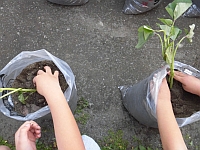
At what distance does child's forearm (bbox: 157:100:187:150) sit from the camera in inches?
35.4

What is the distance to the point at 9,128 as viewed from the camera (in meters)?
1.23

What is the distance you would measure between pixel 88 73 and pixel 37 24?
31cm

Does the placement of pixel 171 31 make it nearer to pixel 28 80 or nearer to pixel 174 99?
pixel 174 99

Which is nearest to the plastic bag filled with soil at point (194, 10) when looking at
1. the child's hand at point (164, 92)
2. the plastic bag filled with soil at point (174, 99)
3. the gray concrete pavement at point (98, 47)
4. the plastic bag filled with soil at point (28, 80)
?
the gray concrete pavement at point (98, 47)

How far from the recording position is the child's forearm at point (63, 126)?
88cm

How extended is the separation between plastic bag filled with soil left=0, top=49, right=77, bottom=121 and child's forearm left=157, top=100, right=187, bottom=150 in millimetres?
296

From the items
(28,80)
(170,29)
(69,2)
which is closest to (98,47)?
(69,2)

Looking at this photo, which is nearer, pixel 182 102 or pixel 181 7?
pixel 181 7

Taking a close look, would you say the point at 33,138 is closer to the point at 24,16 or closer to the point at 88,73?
the point at 88,73

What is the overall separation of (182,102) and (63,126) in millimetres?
412

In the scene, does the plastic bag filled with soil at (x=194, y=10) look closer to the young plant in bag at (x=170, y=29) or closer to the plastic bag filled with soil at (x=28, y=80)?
the young plant in bag at (x=170, y=29)

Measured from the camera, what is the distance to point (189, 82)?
99 cm

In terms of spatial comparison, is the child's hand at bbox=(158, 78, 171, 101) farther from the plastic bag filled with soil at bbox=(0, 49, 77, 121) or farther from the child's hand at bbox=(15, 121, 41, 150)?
the child's hand at bbox=(15, 121, 41, 150)

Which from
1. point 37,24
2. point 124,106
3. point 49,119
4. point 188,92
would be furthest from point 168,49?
point 37,24
